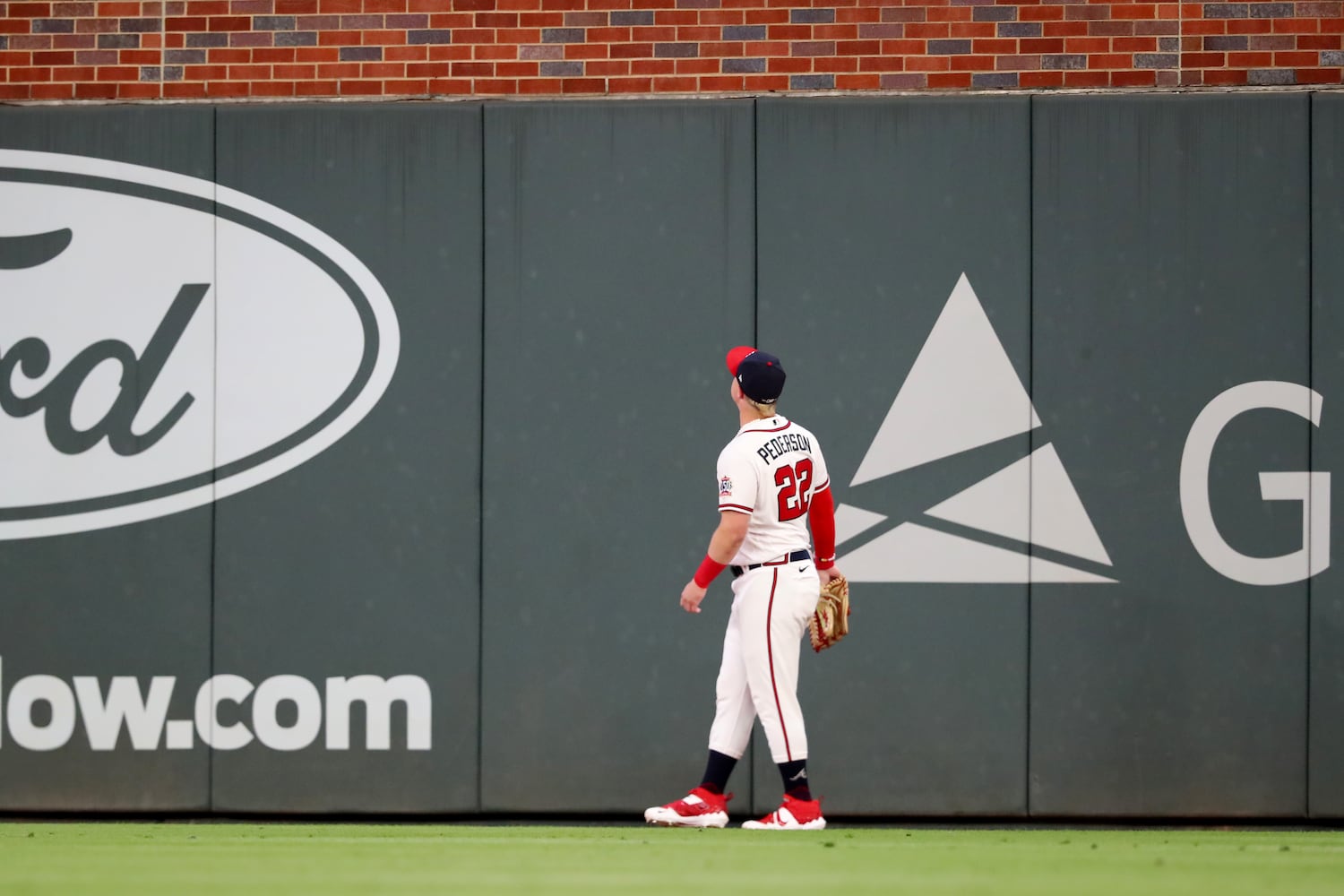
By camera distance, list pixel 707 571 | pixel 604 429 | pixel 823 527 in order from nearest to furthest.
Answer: pixel 707 571, pixel 823 527, pixel 604 429

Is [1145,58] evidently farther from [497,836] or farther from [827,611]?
[497,836]

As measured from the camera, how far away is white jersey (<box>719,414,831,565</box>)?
5078 mm

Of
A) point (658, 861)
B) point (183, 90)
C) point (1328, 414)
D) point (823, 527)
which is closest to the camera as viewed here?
point (658, 861)

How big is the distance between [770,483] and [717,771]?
1.21 meters

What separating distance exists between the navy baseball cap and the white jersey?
108 millimetres

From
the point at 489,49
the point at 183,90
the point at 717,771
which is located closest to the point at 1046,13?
the point at 489,49

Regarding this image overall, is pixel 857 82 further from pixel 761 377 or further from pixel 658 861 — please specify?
pixel 658 861

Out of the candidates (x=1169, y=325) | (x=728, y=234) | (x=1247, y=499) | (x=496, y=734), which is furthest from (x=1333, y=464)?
(x=496, y=734)

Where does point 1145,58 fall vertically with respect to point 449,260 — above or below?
above

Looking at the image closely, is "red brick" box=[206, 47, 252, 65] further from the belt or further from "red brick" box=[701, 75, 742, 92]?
the belt

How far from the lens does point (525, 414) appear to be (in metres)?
6.15

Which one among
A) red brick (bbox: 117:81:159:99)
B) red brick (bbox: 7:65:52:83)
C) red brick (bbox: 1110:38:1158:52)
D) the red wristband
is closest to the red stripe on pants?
the red wristband

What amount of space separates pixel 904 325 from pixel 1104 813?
244 centimetres

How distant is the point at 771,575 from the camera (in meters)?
5.17
